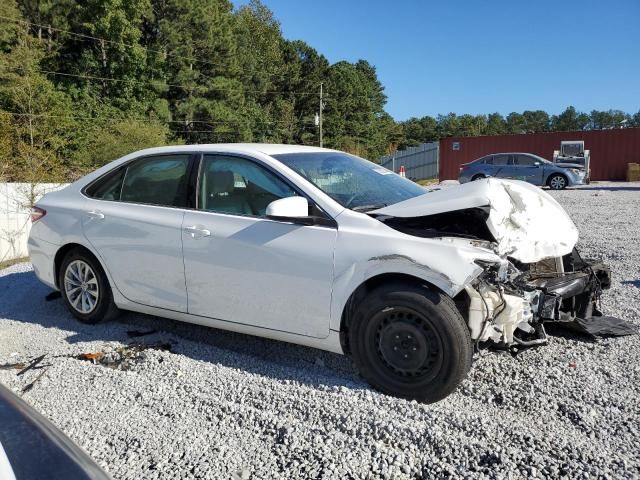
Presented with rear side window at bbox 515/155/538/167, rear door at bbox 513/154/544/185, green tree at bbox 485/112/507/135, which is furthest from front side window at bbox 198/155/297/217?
green tree at bbox 485/112/507/135

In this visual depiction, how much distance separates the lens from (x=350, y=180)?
423cm

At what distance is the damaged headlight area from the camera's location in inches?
→ 133

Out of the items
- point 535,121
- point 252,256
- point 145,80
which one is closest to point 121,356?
point 252,256

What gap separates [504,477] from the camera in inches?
100

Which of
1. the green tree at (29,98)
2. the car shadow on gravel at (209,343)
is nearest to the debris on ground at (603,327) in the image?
the car shadow on gravel at (209,343)

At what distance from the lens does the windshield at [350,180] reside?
3912 millimetres

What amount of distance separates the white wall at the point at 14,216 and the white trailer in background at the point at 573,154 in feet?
71.9

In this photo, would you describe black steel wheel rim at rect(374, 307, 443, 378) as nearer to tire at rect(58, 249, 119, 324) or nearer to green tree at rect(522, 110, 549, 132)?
tire at rect(58, 249, 119, 324)

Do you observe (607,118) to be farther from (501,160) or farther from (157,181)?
(157,181)

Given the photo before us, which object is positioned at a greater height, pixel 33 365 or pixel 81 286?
pixel 81 286

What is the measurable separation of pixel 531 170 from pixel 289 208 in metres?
20.8

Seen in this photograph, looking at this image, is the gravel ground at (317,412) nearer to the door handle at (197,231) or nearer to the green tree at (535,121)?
the door handle at (197,231)

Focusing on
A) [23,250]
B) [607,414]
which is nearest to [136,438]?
[607,414]

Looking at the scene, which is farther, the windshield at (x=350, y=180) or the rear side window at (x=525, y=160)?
the rear side window at (x=525, y=160)
